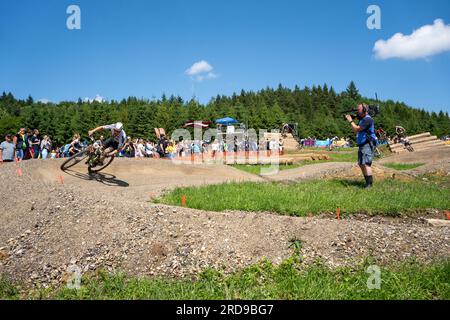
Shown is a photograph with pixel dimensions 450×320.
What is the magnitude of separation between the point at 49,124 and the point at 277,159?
90.4 metres

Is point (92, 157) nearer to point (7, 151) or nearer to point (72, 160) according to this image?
point (72, 160)

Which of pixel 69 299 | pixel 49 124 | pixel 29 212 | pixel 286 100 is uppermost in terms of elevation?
pixel 286 100

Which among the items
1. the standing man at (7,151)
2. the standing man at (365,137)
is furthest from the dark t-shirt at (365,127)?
the standing man at (7,151)

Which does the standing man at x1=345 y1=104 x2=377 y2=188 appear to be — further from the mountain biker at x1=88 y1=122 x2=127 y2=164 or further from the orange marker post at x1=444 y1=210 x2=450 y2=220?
the mountain biker at x1=88 y1=122 x2=127 y2=164

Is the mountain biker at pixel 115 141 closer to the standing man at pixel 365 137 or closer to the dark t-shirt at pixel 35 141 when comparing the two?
the standing man at pixel 365 137

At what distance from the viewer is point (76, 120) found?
10369 centimetres

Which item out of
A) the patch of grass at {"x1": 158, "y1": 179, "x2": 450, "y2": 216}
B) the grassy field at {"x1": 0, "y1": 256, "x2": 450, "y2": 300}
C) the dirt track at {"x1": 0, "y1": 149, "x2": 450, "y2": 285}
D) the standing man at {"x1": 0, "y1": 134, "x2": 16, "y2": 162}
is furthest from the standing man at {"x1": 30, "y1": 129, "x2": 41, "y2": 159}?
the grassy field at {"x1": 0, "y1": 256, "x2": 450, "y2": 300}

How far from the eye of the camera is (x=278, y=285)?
17.0ft

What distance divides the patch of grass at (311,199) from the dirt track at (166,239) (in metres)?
2.56

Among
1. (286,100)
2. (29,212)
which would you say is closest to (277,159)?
(29,212)

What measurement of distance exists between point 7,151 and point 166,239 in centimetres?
1617

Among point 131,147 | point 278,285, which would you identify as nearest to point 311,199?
point 278,285

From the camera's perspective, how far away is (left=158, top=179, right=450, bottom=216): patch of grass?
9.98 metres
